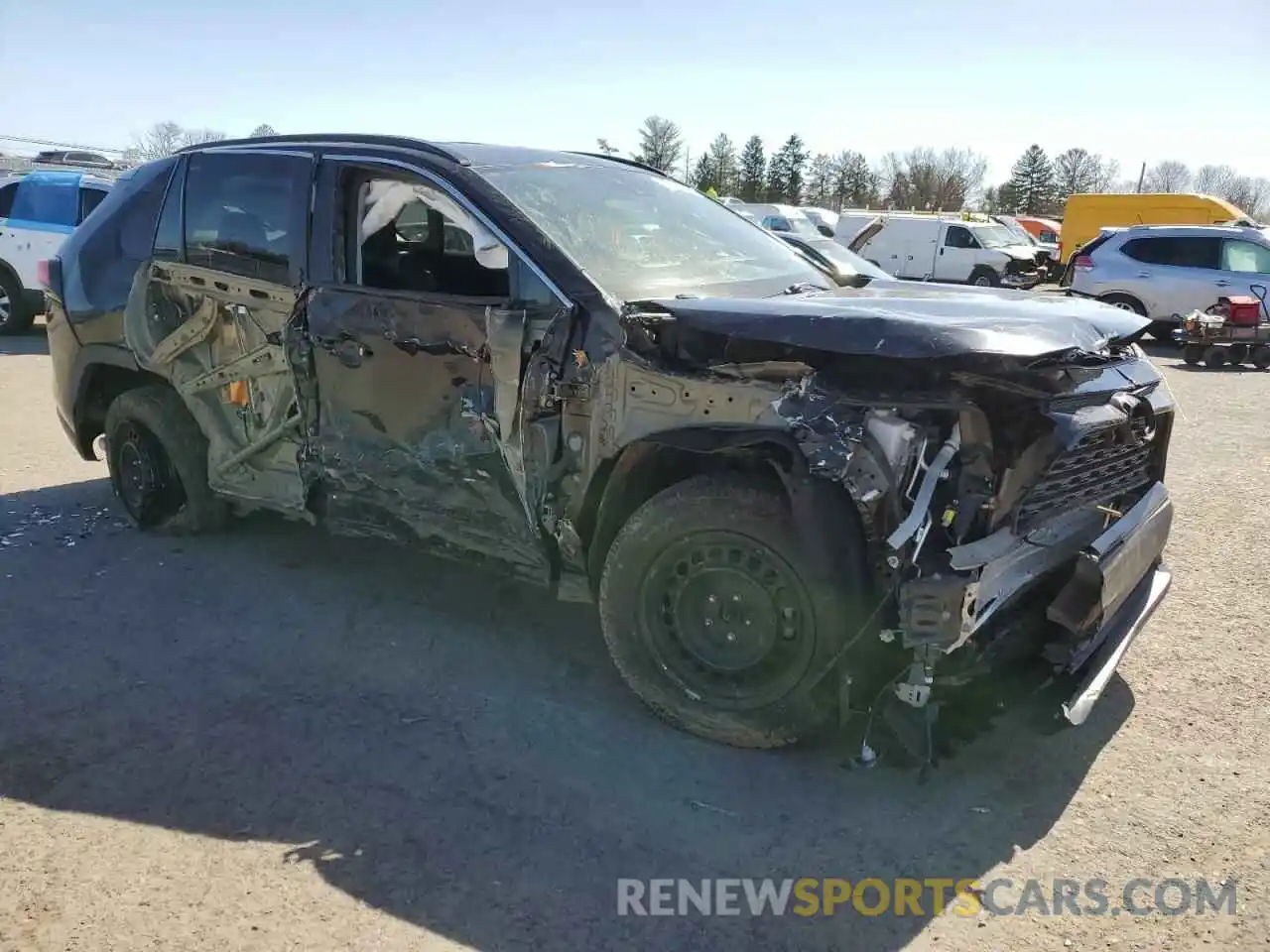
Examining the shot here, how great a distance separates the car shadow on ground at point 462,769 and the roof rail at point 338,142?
201 centimetres

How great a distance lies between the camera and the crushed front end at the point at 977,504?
9.57ft

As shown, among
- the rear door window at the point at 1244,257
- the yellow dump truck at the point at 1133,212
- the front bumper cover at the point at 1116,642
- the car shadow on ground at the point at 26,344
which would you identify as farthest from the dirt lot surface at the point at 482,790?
the yellow dump truck at the point at 1133,212

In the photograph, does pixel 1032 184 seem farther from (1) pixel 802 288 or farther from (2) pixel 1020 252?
(1) pixel 802 288

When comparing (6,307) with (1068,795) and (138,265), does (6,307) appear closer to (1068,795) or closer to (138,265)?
(138,265)

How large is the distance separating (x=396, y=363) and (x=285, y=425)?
858mm

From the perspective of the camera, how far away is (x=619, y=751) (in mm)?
3387

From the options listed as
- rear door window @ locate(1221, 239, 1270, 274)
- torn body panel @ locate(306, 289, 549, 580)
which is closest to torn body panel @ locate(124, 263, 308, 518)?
torn body panel @ locate(306, 289, 549, 580)

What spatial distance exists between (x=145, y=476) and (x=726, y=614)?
11.5ft

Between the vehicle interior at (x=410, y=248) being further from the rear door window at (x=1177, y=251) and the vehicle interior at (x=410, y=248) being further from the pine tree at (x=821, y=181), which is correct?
the pine tree at (x=821, y=181)

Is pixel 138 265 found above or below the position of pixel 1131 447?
above

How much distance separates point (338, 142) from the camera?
4.39m

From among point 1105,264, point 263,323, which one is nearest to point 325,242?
point 263,323

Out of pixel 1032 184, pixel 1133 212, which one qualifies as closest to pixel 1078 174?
pixel 1032 184

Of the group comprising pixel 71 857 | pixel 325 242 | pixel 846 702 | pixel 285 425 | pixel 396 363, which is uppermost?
pixel 325 242
